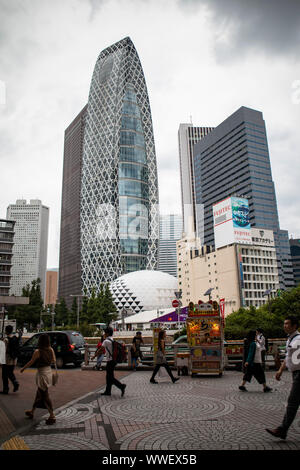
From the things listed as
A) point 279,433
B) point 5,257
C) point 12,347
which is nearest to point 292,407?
point 279,433

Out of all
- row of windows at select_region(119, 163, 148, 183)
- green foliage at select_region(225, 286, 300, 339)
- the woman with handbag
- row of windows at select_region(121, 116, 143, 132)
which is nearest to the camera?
the woman with handbag

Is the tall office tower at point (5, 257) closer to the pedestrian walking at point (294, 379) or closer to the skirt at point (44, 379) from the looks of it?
the skirt at point (44, 379)

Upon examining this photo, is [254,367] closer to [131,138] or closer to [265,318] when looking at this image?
[265,318]

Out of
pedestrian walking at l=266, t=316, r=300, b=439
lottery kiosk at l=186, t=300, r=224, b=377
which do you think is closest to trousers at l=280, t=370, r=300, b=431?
pedestrian walking at l=266, t=316, r=300, b=439

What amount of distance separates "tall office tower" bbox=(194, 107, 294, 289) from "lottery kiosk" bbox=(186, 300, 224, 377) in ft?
470

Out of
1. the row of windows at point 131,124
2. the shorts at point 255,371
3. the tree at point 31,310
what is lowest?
the shorts at point 255,371

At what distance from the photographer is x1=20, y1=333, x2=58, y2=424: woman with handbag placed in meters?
7.07

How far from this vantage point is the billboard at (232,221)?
89688 mm

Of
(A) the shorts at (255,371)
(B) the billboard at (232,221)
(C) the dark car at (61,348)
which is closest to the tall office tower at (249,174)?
(B) the billboard at (232,221)

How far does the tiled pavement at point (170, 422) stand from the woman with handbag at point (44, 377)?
14.1 inches

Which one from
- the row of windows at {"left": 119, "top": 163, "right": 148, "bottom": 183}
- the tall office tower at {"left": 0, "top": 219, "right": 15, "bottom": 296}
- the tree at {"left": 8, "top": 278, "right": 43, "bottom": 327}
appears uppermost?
the row of windows at {"left": 119, "top": 163, "right": 148, "bottom": 183}

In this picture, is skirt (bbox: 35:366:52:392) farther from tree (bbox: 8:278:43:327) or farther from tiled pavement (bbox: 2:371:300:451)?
tree (bbox: 8:278:43:327)

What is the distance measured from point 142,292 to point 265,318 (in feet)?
266

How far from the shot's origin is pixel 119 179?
130 m
